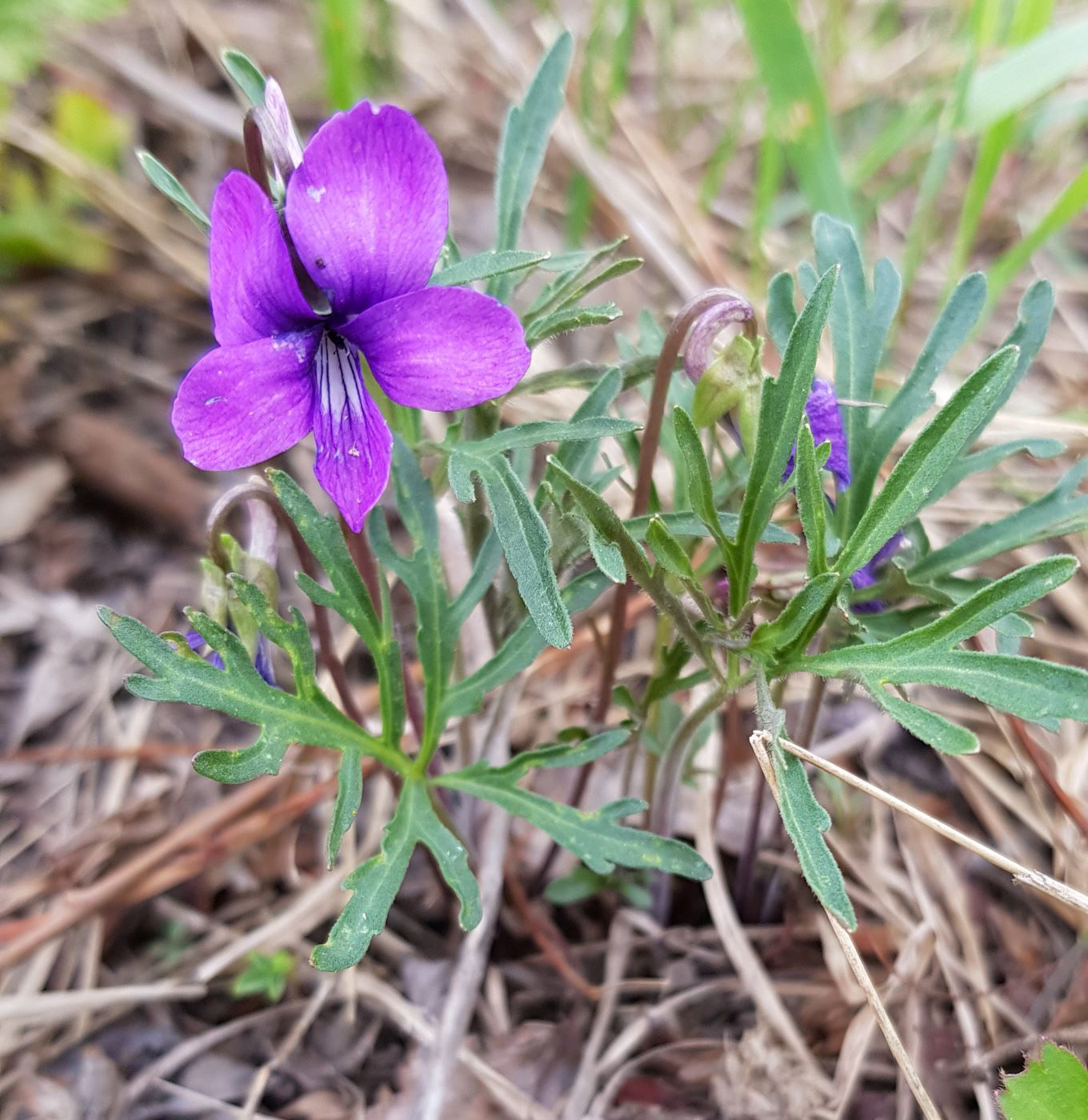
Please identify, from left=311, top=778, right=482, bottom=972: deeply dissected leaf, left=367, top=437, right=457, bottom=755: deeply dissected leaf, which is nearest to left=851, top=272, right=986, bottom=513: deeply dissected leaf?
left=367, top=437, right=457, bottom=755: deeply dissected leaf

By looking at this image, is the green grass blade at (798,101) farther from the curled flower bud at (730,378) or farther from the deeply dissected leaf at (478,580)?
the deeply dissected leaf at (478,580)

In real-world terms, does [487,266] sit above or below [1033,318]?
below

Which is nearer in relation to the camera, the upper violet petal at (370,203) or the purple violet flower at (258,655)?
the upper violet petal at (370,203)

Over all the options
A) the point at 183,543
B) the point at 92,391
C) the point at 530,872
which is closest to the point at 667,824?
the point at 530,872

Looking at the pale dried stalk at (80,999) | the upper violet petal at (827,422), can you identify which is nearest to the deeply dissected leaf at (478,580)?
the upper violet petal at (827,422)

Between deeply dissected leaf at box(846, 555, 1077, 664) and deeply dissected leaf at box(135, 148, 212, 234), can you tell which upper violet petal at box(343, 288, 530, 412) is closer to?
deeply dissected leaf at box(135, 148, 212, 234)

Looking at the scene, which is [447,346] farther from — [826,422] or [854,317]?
[854,317]

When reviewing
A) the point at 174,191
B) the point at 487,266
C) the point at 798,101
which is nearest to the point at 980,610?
the point at 487,266
